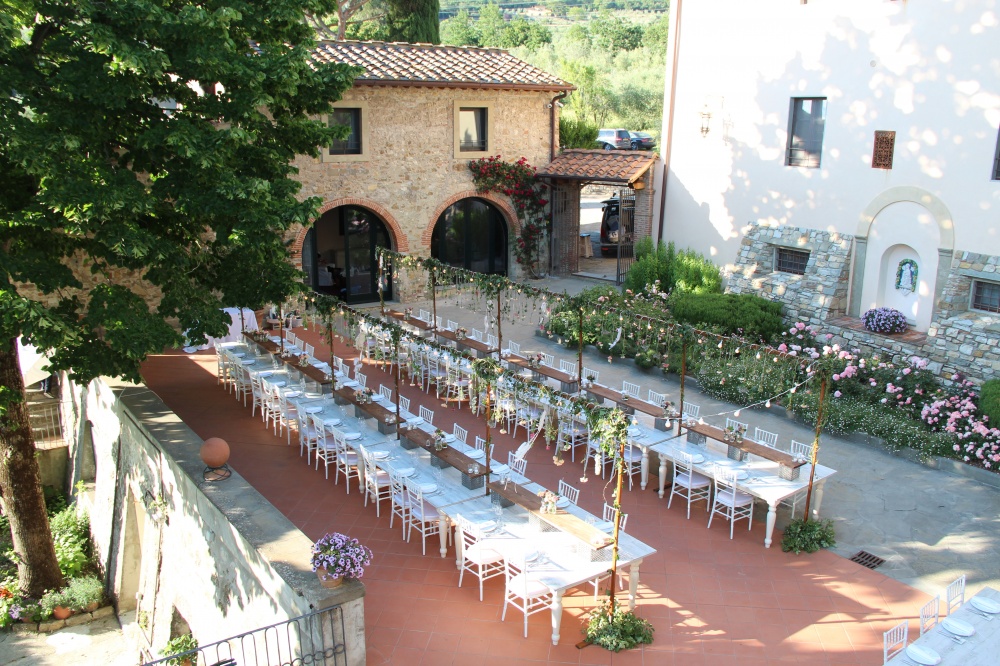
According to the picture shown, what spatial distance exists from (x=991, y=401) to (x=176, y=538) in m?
12.2

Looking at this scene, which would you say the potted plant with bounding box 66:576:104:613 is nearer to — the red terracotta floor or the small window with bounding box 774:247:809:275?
the red terracotta floor

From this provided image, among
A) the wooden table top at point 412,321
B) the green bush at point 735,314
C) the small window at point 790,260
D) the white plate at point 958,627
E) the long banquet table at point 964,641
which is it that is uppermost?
the small window at point 790,260

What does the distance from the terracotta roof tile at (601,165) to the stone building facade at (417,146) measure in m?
0.60

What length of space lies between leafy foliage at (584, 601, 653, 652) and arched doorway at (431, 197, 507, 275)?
1546cm

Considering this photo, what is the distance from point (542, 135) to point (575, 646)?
57.1 ft

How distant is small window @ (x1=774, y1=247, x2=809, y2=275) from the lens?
18.5 m

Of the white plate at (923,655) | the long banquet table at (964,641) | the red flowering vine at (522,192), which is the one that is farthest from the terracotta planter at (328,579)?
the red flowering vine at (522,192)

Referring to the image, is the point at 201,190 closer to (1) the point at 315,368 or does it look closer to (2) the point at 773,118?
(1) the point at 315,368

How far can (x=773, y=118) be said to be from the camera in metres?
18.6

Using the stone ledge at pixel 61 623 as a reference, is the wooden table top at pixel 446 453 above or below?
above

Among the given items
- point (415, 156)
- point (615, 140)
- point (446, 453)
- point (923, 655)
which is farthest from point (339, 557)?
point (615, 140)

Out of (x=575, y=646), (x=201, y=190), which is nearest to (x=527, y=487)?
(x=575, y=646)

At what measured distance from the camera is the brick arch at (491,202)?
22141 millimetres

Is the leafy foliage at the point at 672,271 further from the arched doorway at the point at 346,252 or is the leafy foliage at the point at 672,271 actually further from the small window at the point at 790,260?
the arched doorway at the point at 346,252
